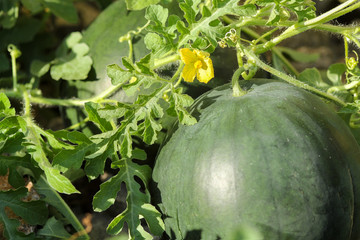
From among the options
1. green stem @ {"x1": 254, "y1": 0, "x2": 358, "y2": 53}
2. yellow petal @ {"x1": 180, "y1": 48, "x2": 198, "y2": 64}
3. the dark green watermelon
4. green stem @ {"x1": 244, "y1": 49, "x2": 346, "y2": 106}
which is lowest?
the dark green watermelon

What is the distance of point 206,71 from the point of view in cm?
187

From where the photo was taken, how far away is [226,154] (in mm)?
1637

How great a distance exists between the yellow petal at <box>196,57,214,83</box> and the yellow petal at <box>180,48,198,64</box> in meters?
0.04

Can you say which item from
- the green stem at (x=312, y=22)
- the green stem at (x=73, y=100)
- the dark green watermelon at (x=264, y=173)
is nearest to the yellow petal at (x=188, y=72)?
the dark green watermelon at (x=264, y=173)

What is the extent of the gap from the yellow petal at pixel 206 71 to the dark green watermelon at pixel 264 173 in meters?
0.11

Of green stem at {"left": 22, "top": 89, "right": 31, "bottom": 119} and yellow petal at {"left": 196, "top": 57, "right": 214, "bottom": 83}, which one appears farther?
green stem at {"left": 22, "top": 89, "right": 31, "bottom": 119}

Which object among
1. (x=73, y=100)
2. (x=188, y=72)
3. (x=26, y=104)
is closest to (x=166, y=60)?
(x=188, y=72)

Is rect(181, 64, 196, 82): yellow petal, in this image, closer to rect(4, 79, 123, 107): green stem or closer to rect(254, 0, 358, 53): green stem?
rect(254, 0, 358, 53): green stem

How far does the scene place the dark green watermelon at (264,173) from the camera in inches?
62.5

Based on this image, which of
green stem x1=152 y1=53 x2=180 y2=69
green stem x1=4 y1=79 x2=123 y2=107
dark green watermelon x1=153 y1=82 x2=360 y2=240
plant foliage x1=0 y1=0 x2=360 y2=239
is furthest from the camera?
green stem x1=4 y1=79 x2=123 y2=107

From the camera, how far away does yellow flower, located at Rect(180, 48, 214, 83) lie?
1.84 m

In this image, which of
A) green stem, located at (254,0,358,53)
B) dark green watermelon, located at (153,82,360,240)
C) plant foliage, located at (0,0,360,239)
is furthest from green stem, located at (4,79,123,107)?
green stem, located at (254,0,358,53)

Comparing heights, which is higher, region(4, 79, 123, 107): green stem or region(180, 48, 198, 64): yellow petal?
region(180, 48, 198, 64): yellow petal

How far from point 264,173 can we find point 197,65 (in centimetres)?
47
